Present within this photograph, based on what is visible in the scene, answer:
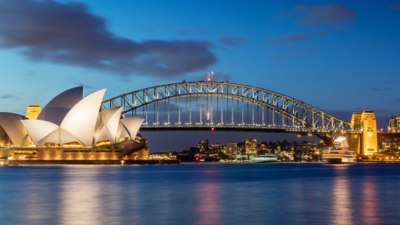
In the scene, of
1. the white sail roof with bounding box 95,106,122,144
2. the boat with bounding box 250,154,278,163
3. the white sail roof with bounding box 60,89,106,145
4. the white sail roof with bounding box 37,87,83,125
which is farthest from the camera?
the boat with bounding box 250,154,278,163

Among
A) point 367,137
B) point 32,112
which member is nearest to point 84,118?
point 32,112

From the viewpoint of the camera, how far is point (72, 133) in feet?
255

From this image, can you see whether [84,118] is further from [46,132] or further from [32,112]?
[32,112]

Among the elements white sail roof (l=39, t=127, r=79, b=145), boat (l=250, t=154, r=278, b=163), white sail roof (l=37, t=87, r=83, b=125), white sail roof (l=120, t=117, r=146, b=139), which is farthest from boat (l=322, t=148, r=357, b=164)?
boat (l=250, t=154, r=278, b=163)

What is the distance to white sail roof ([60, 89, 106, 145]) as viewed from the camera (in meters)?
71.3

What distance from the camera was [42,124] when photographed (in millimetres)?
78125

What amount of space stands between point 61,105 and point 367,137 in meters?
56.3

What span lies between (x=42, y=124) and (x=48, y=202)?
58.6m

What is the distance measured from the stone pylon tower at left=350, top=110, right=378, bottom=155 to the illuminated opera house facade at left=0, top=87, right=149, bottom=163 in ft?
134

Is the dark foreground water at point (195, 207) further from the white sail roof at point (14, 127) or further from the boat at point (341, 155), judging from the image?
the boat at point (341, 155)

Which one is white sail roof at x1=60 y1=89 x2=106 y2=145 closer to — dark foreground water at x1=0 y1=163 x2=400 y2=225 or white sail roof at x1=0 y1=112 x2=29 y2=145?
white sail roof at x1=0 y1=112 x2=29 y2=145

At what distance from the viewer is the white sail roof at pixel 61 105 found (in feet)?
246

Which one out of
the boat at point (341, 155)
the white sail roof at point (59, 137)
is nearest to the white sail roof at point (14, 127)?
the white sail roof at point (59, 137)

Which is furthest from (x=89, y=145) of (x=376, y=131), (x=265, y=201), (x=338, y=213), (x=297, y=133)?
(x=338, y=213)
